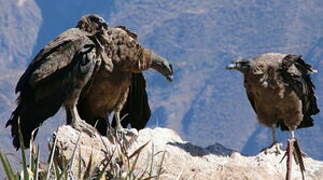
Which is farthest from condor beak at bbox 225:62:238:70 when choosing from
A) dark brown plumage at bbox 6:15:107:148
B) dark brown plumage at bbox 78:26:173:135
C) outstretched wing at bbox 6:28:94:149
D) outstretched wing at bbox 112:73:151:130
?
outstretched wing at bbox 6:28:94:149

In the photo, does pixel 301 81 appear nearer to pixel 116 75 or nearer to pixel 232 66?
pixel 232 66

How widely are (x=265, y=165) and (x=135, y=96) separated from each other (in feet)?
9.19

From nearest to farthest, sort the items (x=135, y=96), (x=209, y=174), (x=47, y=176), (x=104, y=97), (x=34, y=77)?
(x=47, y=176) → (x=209, y=174) → (x=34, y=77) → (x=104, y=97) → (x=135, y=96)

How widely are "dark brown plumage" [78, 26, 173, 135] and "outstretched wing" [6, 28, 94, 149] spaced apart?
0.44 metres

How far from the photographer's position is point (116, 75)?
1162 cm

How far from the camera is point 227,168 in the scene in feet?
33.2

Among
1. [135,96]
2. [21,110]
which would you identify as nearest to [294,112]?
[135,96]

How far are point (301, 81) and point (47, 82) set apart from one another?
3683 millimetres

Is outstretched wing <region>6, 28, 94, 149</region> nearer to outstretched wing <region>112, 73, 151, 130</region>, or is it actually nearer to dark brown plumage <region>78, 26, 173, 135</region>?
dark brown plumage <region>78, 26, 173, 135</region>

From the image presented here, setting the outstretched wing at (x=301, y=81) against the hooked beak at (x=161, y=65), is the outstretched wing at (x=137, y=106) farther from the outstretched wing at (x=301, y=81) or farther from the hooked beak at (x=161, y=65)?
the outstretched wing at (x=301, y=81)

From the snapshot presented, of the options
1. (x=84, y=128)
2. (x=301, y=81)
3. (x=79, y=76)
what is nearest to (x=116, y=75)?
(x=79, y=76)

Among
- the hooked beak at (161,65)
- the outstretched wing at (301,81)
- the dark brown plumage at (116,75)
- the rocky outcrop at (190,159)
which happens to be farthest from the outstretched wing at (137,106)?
the outstretched wing at (301,81)

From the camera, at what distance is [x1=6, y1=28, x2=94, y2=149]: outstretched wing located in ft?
35.7

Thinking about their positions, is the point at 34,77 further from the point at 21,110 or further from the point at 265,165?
the point at 265,165
